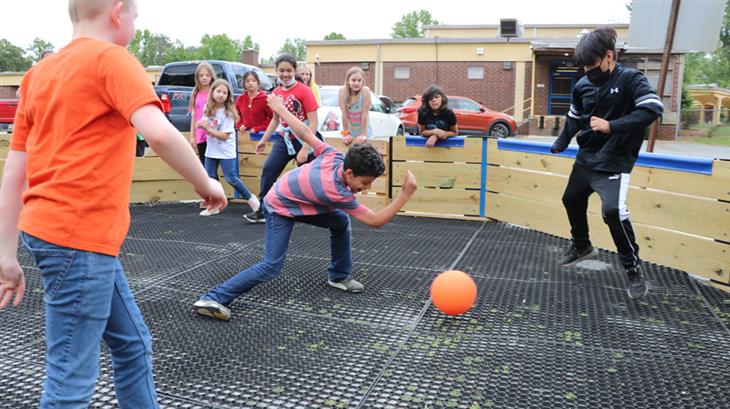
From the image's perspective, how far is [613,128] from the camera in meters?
4.27

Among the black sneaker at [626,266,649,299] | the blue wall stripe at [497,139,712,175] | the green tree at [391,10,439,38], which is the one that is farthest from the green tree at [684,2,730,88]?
the black sneaker at [626,266,649,299]

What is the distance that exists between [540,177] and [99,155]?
5747 millimetres

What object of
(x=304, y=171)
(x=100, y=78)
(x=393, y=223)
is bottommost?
(x=393, y=223)

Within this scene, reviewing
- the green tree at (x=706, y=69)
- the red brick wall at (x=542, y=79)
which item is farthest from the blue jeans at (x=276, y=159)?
the green tree at (x=706, y=69)

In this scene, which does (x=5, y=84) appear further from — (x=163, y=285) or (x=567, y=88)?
(x=163, y=285)

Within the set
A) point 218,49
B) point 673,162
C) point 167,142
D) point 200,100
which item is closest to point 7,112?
point 200,100

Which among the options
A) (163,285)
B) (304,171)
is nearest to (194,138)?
(163,285)

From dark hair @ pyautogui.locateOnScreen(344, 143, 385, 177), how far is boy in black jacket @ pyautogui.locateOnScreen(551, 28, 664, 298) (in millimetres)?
1727

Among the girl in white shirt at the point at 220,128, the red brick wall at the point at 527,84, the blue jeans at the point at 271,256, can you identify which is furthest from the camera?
the red brick wall at the point at 527,84

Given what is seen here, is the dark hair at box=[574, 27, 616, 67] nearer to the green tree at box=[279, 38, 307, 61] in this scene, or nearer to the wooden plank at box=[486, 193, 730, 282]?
the wooden plank at box=[486, 193, 730, 282]

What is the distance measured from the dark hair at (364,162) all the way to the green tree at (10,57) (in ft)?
255

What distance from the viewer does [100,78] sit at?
1.77m

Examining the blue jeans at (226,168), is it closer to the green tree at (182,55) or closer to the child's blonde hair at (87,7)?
the child's blonde hair at (87,7)

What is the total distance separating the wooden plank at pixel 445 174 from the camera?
25.4 feet
